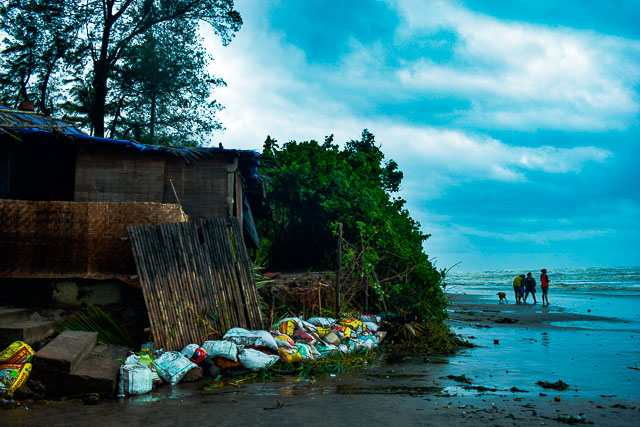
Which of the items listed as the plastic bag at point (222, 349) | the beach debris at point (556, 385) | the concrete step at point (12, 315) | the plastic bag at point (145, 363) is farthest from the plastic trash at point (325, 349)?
the concrete step at point (12, 315)

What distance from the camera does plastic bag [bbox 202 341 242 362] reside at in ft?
19.1

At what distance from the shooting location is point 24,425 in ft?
12.5

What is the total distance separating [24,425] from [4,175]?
547cm

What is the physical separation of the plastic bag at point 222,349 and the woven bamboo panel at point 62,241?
1.50 metres

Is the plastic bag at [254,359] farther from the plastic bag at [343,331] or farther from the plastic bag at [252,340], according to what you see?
the plastic bag at [343,331]

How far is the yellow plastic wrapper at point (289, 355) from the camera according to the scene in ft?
20.5

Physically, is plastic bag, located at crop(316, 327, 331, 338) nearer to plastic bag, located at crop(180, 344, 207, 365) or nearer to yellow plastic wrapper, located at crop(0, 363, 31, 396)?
plastic bag, located at crop(180, 344, 207, 365)

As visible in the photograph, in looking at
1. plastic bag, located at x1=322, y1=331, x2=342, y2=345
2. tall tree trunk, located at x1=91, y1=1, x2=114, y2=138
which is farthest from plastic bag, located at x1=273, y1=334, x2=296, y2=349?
tall tree trunk, located at x1=91, y1=1, x2=114, y2=138

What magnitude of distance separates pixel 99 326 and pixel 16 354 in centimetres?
126

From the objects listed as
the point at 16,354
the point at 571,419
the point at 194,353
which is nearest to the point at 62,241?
the point at 16,354

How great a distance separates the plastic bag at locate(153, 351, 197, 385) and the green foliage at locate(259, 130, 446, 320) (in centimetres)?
418

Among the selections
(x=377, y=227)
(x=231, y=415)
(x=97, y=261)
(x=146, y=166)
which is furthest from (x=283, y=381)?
(x=377, y=227)

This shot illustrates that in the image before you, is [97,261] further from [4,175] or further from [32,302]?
[4,175]

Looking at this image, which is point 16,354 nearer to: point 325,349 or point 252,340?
point 252,340
